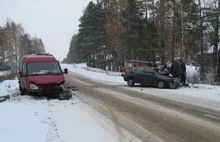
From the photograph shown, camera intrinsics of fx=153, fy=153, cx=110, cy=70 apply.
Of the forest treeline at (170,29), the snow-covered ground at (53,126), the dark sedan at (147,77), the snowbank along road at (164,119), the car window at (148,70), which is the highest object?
the forest treeline at (170,29)

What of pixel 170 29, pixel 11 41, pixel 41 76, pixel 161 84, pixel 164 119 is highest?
pixel 11 41

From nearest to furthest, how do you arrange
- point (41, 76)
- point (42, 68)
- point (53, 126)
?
point (53, 126), point (41, 76), point (42, 68)

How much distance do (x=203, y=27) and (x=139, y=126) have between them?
2138 centimetres

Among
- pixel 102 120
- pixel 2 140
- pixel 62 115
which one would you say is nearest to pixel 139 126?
pixel 102 120

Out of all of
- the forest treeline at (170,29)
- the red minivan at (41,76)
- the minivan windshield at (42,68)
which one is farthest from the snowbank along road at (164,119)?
the forest treeline at (170,29)

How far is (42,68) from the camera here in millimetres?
8250

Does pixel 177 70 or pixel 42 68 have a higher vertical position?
pixel 42 68

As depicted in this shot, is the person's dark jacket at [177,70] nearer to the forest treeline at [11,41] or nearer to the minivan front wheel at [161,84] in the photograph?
the minivan front wheel at [161,84]

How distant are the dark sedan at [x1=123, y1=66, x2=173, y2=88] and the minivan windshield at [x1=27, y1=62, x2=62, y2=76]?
6232mm

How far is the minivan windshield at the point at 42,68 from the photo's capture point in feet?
26.1

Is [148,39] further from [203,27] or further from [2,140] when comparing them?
[2,140]

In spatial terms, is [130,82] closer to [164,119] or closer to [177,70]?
[177,70]

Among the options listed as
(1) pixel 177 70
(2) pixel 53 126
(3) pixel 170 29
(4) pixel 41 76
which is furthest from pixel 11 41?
(2) pixel 53 126

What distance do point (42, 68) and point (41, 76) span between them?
72 centimetres
